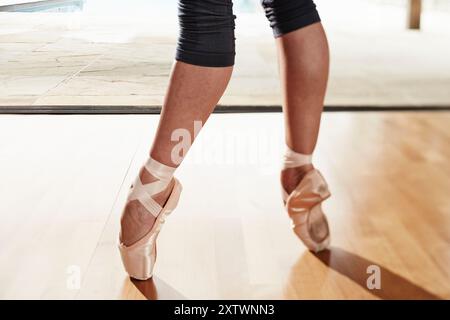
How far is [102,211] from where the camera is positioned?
0.85 metres

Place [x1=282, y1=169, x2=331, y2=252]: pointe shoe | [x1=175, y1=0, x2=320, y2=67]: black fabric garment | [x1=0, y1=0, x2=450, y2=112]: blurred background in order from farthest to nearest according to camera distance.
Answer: [x1=0, y1=0, x2=450, y2=112]: blurred background
[x1=282, y1=169, x2=331, y2=252]: pointe shoe
[x1=175, y1=0, x2=320, y2=67]: black fabric garment

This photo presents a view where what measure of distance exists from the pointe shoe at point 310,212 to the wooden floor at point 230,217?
0.7 inches

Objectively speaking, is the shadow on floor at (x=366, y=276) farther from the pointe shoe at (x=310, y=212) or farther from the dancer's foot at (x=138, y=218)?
the dancer's foot at (x=138, y=218)

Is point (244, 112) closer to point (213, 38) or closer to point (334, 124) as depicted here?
point (334, 124)

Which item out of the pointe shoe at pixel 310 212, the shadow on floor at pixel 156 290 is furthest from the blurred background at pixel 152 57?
the shadow on floor at pixel 156 290

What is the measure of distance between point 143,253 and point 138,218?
4cm

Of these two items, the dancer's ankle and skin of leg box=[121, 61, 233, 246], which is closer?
skin of leg box=[121, 61, 233, 246]

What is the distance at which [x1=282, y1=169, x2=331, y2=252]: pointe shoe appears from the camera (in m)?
0.73

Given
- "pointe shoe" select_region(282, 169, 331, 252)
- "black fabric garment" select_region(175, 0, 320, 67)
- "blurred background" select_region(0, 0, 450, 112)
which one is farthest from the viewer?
"blurred background" select_region(0, 0, 450, 112)

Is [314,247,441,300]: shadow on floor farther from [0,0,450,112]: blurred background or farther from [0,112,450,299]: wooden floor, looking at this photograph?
[0,0,450,112]: blurred background

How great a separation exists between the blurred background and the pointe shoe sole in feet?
1.07

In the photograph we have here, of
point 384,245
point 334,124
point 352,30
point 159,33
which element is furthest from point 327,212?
point 352,30

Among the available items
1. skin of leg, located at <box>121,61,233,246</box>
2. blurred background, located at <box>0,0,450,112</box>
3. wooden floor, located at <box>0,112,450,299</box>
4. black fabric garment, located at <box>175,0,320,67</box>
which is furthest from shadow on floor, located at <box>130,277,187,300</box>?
blurred background, located at <box>0,0,450,112</box>

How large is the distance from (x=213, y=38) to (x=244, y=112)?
2.84 ft
